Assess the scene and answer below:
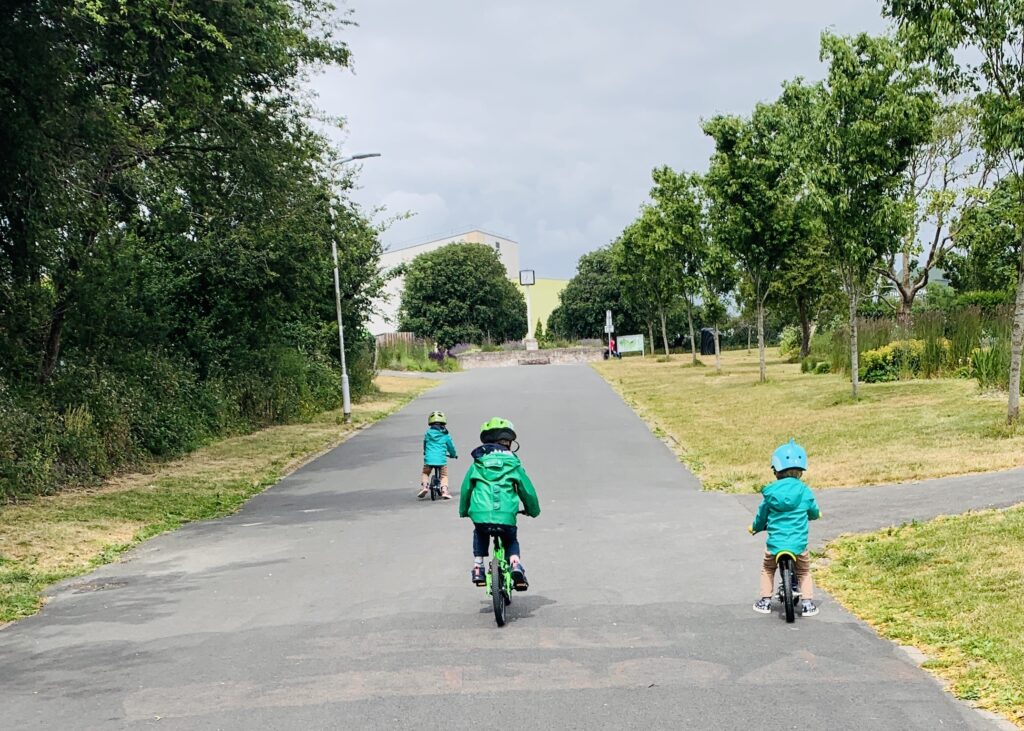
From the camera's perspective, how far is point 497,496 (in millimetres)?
7625

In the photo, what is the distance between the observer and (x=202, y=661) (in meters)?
6.62

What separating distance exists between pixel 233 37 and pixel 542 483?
737cm

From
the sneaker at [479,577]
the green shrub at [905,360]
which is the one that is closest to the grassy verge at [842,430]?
the green shrub at [905,360]

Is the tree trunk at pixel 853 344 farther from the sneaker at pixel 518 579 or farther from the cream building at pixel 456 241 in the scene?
the cream building at pixel 456 241

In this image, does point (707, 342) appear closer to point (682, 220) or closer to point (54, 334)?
point (682, 220)

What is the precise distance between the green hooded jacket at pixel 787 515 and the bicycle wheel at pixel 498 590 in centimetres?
188

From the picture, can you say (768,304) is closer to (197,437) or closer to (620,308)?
(197,437)

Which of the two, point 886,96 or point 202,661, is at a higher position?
point 886,96

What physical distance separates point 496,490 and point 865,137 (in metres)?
16.2

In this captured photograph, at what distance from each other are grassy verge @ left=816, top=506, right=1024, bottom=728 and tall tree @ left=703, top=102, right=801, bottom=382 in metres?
22.0

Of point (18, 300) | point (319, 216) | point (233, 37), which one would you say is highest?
point (233, 37)

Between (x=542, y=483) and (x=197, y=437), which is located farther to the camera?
(x=197, y=437)

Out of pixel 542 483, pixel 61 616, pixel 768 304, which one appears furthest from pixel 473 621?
pixel 768 304

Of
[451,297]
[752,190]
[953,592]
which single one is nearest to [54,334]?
[953,592]
